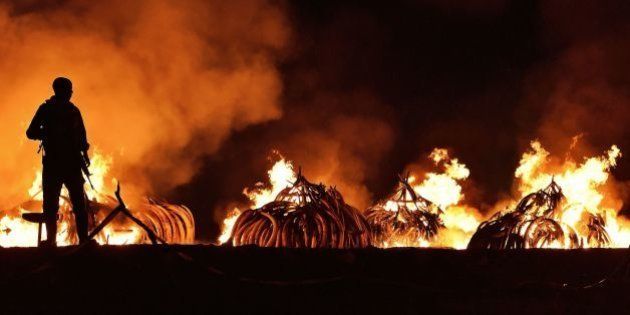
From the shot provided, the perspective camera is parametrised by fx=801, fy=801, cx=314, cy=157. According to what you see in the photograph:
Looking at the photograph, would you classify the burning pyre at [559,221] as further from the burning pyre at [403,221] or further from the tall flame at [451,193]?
the tall flame at [451,193]

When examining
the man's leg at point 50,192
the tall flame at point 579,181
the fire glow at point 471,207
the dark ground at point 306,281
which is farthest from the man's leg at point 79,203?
the tall flame at point 579,181

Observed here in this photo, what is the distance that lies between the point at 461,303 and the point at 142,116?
10.0 meters

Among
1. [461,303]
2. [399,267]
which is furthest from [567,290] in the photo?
[399,267]

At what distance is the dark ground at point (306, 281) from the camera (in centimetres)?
736

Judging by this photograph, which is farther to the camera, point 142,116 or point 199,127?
point 199,127

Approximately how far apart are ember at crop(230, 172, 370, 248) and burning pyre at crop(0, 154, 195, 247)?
1.16m

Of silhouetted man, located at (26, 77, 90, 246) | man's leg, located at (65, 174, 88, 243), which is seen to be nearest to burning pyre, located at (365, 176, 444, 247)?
man's leg, located at (65, 174, 88, 243)

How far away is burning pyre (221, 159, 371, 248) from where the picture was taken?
34.6ft

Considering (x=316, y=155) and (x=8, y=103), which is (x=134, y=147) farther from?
(x=316, y=155)

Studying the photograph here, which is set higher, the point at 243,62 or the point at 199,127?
the point at 243,62

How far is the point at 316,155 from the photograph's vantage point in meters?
19.5

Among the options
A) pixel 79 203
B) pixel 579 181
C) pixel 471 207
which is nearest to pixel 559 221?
pixel 579 181

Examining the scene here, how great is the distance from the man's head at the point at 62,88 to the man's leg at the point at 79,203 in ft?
2.69

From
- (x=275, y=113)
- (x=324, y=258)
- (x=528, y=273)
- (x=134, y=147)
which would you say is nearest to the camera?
(x=324, y=258)
